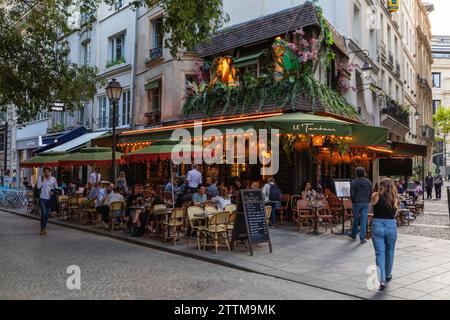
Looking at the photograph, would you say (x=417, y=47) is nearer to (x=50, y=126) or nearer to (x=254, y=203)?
(x=50, y=126)

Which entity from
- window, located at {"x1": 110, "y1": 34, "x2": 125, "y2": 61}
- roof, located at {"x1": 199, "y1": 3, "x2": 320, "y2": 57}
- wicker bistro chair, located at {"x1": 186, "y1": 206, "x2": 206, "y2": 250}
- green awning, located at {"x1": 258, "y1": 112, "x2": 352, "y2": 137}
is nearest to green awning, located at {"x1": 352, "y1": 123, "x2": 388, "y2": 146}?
green awning, located at {"x1": 258, "y1": 112, "x2": 352, "y2": 137}

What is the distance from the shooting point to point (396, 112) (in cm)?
2256

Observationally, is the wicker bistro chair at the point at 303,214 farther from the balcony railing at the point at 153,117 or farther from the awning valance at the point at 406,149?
the balcony railing at the point at 153,117

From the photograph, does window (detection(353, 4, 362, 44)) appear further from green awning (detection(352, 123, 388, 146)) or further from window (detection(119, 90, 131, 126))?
window (detection(119, 90, 131, 126))

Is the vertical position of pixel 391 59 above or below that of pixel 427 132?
above

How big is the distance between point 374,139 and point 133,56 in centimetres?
1346

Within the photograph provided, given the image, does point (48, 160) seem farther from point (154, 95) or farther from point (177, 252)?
point (177, 252)

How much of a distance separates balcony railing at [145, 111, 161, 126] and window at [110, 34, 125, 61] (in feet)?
15.2

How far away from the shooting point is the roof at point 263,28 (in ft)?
47.3

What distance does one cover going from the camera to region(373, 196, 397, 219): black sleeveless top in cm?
594

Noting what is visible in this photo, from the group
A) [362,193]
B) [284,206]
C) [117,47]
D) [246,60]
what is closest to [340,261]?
[362,193]

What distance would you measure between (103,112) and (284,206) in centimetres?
1344
